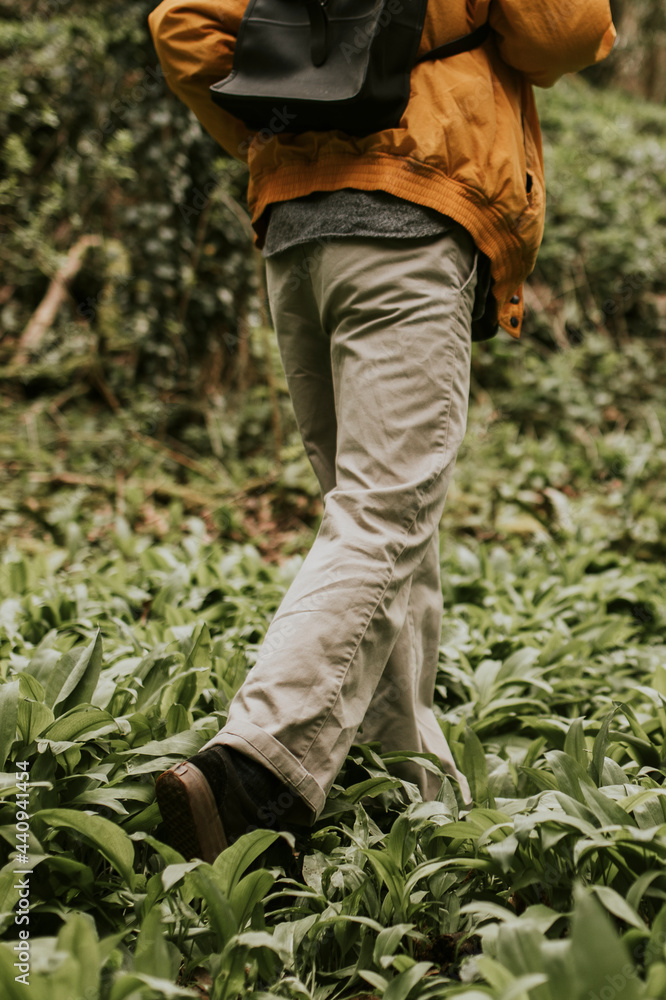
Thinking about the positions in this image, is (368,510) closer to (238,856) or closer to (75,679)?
(238,856)

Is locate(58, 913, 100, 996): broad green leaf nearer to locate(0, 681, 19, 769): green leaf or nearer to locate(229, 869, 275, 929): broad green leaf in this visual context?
locate(229, 869, 275, 929): broad green leaf

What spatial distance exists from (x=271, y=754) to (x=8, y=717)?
1.94 feet

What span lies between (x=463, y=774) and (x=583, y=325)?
4.60 meters

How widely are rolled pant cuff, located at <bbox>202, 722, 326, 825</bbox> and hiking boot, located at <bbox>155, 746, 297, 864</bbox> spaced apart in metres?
0.02

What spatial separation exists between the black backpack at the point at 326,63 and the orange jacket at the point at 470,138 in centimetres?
4

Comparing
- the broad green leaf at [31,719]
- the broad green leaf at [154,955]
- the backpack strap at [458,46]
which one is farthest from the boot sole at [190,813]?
the backpack strap at [458,46]

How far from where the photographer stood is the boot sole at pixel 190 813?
4.09 ft

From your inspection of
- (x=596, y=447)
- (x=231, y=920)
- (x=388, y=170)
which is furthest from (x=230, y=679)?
(x=596, y=447)

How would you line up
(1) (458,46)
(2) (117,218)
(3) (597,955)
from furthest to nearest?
(2) (117,218) → (1) (458,46) → (3) (597,955)

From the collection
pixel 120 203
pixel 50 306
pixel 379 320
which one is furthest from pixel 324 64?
pixel 50 306

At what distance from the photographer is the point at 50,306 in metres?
5.00

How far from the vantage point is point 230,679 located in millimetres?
2029

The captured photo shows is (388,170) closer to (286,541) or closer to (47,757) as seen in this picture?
(47,757)

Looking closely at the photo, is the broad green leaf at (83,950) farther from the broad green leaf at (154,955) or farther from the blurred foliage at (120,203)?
the blurred foliage at (120,203)
